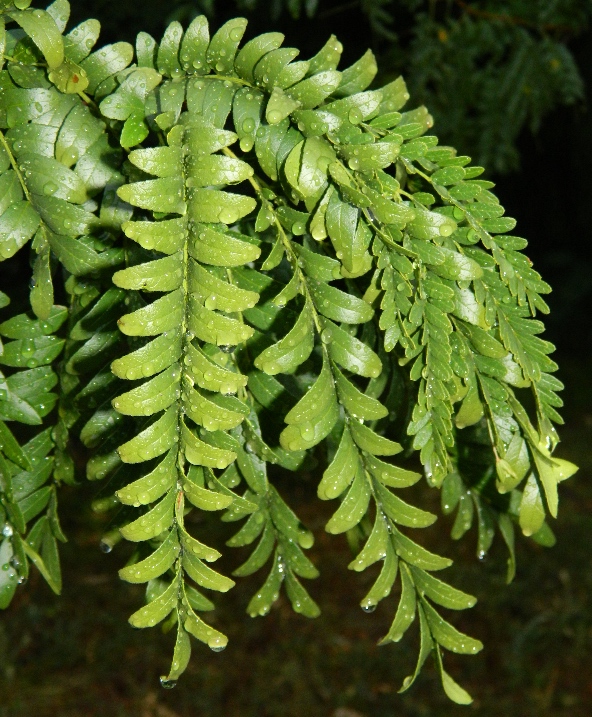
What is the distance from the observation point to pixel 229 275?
2.59ft

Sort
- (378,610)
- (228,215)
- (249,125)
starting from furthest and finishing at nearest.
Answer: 1. (378,610)
2. (249,125)
3. (228,215)

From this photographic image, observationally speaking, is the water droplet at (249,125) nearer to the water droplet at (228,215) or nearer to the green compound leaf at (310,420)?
the water droplet at (228,215)

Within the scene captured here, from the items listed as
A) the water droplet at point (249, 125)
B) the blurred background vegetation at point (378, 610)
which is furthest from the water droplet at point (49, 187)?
the blurred background vegetation at point (378, 610)

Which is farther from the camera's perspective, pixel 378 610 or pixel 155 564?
pixel 378 610

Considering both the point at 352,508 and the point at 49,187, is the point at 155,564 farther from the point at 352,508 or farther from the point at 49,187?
the point at 49,187

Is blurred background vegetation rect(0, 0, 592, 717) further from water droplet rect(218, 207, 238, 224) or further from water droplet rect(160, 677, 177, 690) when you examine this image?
water droplet rect(160, 677, 177, 690)

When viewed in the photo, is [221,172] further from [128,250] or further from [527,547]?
[527,547]

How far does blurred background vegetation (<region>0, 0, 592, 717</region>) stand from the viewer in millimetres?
2398

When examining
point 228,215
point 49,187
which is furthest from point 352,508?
point 49,187

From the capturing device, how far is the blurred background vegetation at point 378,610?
2.40 meters

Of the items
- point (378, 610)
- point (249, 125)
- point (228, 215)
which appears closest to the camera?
point (228, 215)

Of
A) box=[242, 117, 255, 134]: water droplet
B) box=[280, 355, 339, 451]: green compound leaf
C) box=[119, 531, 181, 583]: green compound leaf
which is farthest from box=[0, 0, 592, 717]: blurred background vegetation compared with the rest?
box=[119, 531, 181, 583]: green compound leaf

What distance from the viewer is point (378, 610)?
362 centimetres

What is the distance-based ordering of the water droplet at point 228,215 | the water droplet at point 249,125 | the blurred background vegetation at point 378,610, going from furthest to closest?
the blurred background vegetation at point 378,610
the water droplet at point 249,125
the water droplet at point 228,215
